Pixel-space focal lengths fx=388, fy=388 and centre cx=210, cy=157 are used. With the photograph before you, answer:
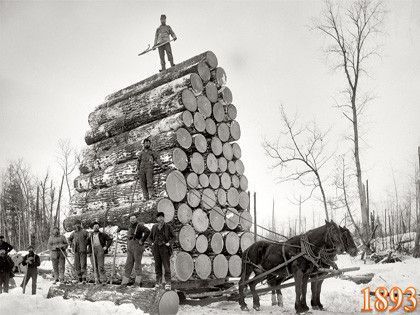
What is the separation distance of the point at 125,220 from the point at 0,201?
3333 centimetres

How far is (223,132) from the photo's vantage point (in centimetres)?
1156

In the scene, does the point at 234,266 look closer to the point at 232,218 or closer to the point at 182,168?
the point at 232,218

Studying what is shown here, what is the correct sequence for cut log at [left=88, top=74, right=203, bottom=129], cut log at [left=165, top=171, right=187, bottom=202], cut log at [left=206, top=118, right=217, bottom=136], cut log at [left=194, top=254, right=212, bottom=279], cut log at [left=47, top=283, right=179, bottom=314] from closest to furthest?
cut log at [left=47, top=283, right=179, bottom=314]
cut log at [left=165, top=171, right=187, bottom=202]
cut log at [left=194, top=254, right=212, bottom=279]
cut log at [left=88, top=74, right=203, bottom=129]
cut log at [left=206, top=118, right=217, bottom=136]

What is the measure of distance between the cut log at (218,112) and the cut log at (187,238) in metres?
3.49

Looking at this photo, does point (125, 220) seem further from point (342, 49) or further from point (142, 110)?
point (342, 49)

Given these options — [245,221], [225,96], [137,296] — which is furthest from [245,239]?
[137,296]

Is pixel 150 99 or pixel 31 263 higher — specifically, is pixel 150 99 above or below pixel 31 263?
above

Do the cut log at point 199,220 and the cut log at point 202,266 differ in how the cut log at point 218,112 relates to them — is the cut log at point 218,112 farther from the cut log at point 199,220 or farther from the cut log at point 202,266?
the cut log at point 202,266

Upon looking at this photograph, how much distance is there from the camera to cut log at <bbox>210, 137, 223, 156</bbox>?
36.2 feet

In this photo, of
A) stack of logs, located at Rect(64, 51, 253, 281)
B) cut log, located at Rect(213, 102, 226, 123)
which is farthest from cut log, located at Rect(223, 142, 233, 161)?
cut log, located at Rect(213, 102, 226, 123)

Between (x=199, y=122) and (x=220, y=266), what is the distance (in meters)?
3.94

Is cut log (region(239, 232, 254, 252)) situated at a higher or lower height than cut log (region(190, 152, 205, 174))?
lower

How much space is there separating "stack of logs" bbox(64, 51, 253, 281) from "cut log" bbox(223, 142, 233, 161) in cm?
3

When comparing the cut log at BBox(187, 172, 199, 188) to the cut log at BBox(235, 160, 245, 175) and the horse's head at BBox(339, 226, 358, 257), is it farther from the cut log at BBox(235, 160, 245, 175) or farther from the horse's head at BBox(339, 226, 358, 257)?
the horse's head at BBox(339, 226, 358, 257)
